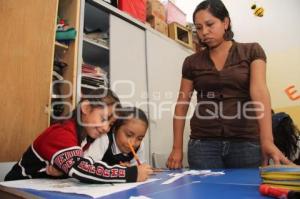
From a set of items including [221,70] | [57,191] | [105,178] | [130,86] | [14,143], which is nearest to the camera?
[57,191]

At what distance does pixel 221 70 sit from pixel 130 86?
111 cm

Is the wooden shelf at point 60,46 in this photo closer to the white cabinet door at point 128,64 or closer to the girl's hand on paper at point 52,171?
the white cabinet door at point 128,64

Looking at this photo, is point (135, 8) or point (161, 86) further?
point (161, 86)

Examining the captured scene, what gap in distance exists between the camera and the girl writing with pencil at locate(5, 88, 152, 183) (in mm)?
803

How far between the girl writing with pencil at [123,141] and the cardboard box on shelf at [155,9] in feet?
5.44

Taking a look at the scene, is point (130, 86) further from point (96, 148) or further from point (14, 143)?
point (96, 148)

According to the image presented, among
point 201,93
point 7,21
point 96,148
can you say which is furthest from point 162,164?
point 7,21

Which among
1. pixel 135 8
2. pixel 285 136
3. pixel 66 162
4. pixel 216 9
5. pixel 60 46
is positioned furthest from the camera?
pixel 135 8

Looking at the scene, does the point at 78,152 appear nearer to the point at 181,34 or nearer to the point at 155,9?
the point at 155,9

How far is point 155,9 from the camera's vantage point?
2.71 meters

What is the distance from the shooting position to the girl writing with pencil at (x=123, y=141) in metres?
1.12

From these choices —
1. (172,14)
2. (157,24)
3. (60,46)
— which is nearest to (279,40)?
(172,14)

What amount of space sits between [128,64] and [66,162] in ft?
4.92

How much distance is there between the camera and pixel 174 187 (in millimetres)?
700
